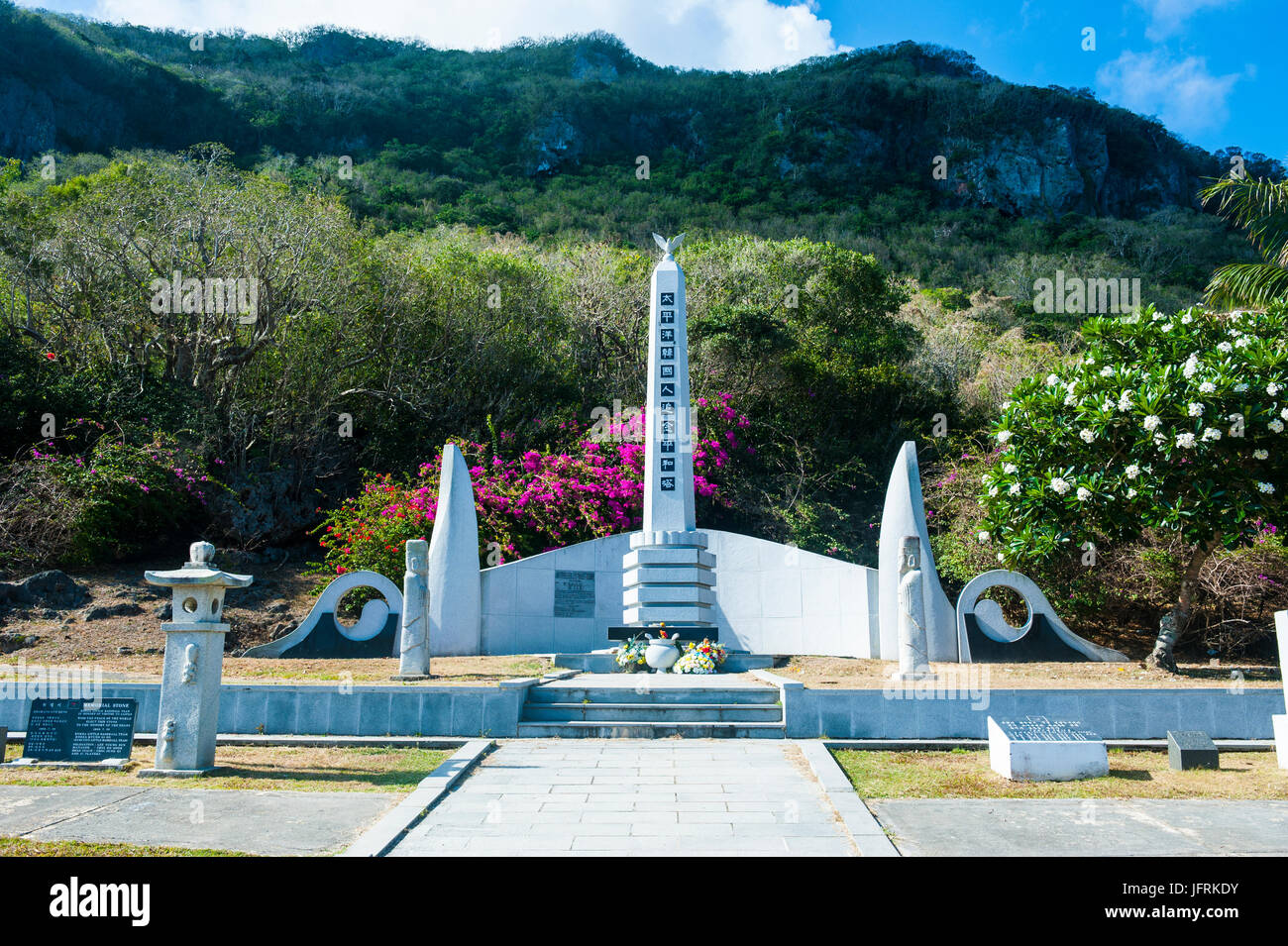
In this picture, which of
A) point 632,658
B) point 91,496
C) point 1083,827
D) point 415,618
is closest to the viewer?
point 1083,827

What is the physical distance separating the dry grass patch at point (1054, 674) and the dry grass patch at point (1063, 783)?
7.37 feet

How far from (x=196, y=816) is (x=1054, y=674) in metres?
11.3

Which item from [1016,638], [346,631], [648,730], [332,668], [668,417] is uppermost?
[668,417]

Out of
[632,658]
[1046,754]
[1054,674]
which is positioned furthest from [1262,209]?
[632,658]

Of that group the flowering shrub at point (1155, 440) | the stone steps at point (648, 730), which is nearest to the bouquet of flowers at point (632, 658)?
the stone steps at point (648, 730)

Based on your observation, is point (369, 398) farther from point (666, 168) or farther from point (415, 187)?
point (666, 168)

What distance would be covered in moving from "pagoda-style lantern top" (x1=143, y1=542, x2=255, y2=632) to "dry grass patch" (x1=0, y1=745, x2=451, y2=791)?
1318 mm

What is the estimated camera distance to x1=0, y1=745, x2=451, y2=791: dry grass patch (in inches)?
282

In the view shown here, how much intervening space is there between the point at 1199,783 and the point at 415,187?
40.2 metres

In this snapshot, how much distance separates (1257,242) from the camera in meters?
14.6

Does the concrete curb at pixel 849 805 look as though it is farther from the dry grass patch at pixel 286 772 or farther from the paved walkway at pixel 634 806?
the dry grass patch at pixel 286 772

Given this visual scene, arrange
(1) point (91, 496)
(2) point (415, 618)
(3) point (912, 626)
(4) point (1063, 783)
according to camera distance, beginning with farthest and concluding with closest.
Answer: (1) point (91, 496), (2) point (415, 618), (3) point (912, 626), (4) point (1063, 783)

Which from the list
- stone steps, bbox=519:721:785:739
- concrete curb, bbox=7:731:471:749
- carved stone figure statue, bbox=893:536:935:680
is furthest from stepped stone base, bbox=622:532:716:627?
concrete curb, bbox=7:731:471:749
